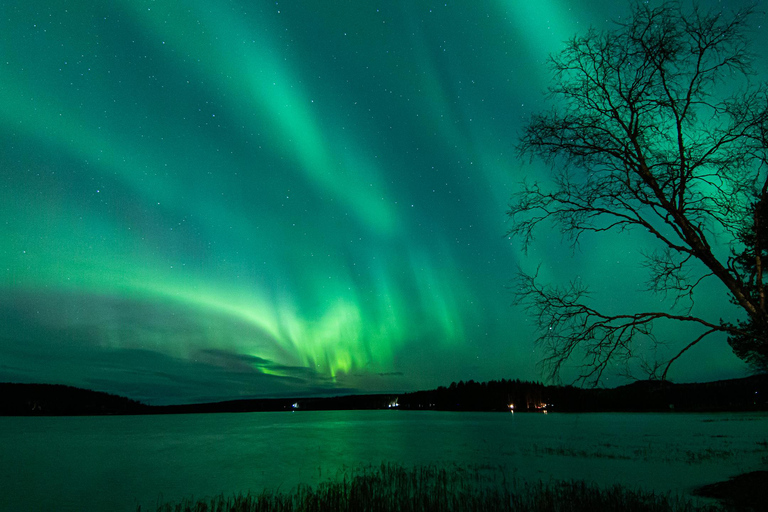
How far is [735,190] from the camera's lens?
734cm

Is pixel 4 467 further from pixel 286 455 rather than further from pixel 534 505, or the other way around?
pixel 534 505

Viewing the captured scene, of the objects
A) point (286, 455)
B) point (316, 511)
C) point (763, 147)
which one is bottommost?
point (286, 455)

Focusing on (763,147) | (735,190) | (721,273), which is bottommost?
(721,273)

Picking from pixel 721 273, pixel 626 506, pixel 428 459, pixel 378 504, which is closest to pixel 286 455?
pixel 428 459

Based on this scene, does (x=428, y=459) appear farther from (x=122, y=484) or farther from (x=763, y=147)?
(x=763, y=147)

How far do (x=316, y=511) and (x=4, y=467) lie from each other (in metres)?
40.9

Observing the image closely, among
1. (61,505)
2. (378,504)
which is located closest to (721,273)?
(378,504)

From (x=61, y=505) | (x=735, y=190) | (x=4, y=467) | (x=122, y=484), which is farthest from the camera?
(x=4, y=467)

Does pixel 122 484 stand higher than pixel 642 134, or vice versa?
pixel 642 134

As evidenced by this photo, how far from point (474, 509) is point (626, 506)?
4.81 m

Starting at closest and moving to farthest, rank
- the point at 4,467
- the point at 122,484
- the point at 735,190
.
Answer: the point at 735,190
the point at 122,484
the point at 4,467

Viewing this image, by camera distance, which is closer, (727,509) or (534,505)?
(727,509)

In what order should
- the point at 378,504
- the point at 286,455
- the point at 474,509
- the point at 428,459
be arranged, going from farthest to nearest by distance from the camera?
the point at 286,455
the point at 428,459
the point at 378,504
the point at 474,509

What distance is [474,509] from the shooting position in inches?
605
